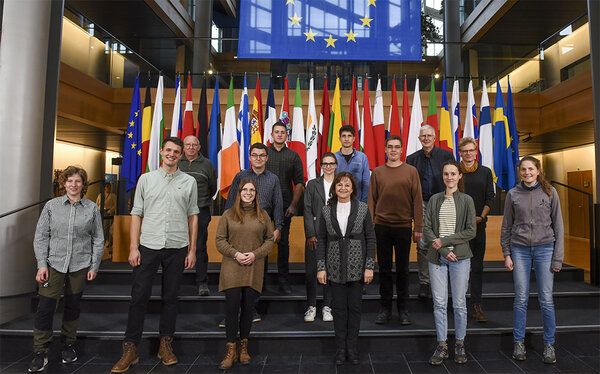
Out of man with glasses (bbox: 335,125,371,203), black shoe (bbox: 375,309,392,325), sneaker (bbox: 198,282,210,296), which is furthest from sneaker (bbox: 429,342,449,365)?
sneaker (bbox: 198,282,210,296)

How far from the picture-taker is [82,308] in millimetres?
3670

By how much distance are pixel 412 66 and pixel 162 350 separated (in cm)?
640

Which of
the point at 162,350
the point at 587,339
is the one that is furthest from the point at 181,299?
the point at 587,339

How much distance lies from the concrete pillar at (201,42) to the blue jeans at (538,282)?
22.5 feet

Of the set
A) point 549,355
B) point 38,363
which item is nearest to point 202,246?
point 38,363

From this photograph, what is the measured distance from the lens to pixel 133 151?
5441mm

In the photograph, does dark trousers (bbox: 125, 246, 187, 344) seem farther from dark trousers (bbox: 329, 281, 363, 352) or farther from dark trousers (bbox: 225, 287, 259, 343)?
dark trousers (bbox: 329, 281, 363, 352)

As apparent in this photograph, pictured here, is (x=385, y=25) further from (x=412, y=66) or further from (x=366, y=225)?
(x=366, y=225)

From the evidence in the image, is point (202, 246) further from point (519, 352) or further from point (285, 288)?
point (519, 352)

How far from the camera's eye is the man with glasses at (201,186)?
367 centimetres

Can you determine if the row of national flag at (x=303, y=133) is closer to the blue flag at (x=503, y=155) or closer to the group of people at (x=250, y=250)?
the blue flag at (x=503, y=155)

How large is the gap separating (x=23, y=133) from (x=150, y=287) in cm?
245

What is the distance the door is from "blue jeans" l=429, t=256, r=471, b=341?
989cm

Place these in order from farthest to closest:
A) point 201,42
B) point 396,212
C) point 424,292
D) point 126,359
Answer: point 201,42 → point 424,292 → point 396,212 → point 126,359
